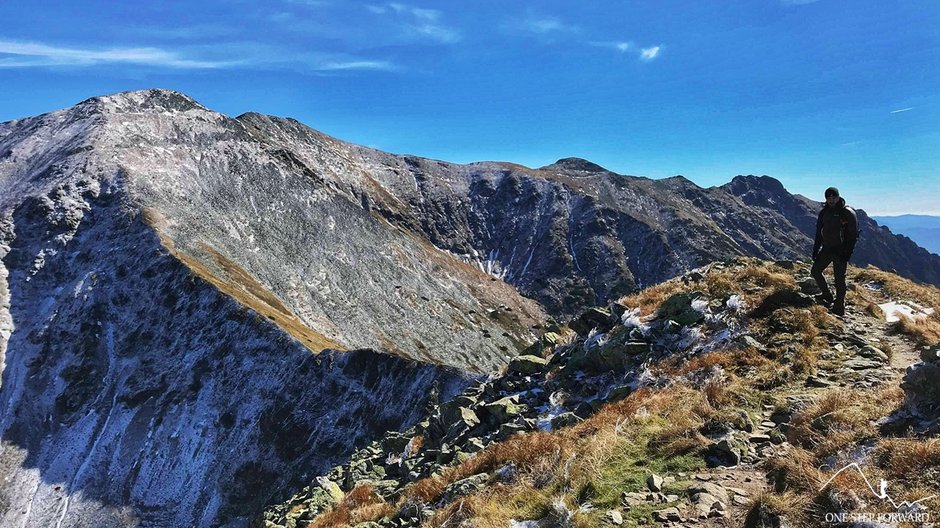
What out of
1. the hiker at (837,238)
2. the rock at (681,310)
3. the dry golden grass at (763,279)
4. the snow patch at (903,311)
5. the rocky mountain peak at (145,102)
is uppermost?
the rocky mountain peak at (145,102)

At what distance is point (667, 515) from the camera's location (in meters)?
7.85

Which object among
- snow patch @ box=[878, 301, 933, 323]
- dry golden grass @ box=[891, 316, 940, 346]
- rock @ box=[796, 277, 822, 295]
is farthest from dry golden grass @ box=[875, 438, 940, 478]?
rock @ box=[796, 277, 822, 295]

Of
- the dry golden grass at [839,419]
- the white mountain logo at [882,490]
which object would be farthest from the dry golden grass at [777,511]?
the dry golden grass at [839,419]

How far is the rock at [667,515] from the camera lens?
7.74 meters

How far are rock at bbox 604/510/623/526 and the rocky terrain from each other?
22mm

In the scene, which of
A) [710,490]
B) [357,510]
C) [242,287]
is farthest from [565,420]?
[242,287]

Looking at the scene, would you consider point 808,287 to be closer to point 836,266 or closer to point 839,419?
point 836,266

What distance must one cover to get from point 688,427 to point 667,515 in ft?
9.65

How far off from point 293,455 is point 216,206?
76.8 m

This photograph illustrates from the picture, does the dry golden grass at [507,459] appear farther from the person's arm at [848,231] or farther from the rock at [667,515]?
the person's arm at [848,231]

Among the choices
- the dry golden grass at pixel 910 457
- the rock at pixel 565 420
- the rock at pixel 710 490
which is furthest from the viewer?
the rock at pixel 565 420

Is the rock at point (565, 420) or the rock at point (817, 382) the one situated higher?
the rock at point (817, 382)

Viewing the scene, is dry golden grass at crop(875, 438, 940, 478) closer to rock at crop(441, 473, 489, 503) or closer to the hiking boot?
rock at crop(441, 473, 489, 503)

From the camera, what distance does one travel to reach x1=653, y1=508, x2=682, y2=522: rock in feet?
25.4
